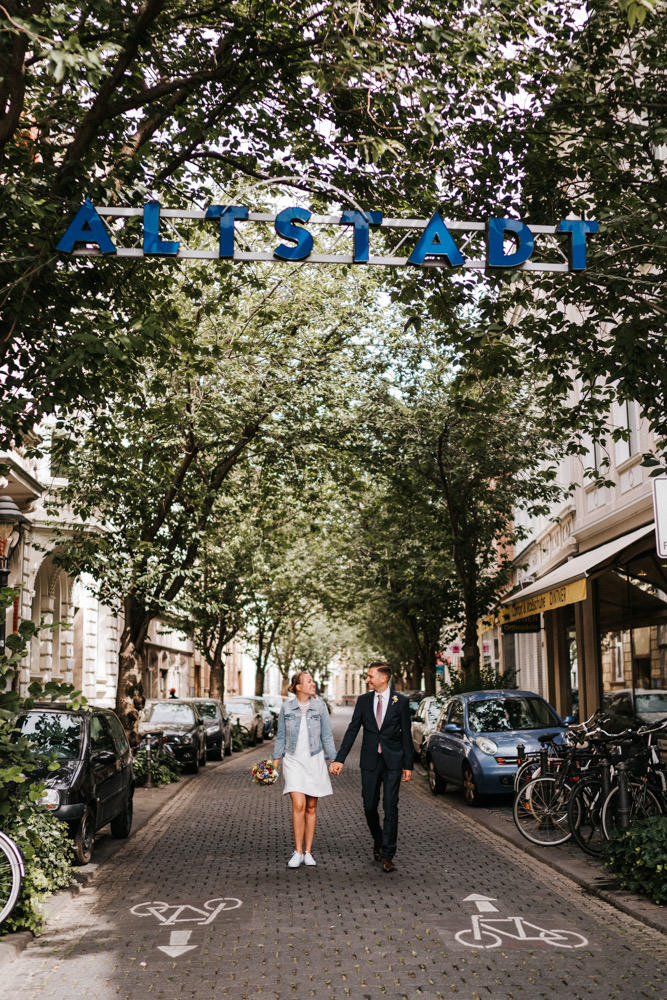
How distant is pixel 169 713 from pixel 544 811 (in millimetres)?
14358

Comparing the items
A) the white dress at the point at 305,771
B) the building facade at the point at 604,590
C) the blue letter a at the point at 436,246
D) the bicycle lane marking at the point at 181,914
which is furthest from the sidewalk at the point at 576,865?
the blue letter a at the point at 436,246

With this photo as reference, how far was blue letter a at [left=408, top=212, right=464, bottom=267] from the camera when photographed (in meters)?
9.08

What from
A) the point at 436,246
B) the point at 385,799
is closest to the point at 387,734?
the point at 385,799

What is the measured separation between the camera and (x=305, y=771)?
33.7ft

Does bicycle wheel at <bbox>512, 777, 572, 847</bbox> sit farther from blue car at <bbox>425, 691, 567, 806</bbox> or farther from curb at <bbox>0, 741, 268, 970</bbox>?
curb at <bbox>0, 741, 268, 970</bbox>

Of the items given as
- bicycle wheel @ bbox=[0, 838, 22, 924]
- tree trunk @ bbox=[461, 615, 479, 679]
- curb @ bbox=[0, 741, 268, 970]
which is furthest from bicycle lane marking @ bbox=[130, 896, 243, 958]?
tree trunk @ bbox=[461, 615, 479, 679]

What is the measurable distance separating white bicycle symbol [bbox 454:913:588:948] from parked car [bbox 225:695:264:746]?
29.0 meters

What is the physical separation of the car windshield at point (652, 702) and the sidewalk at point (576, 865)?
9.64 ft

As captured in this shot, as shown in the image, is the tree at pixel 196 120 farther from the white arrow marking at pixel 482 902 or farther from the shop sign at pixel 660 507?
the white arrow marking at pixel 482 902

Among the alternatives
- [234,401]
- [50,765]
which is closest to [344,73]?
[50,765]

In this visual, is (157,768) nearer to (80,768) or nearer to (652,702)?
(652,702)

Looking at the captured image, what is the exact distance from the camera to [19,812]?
7.92 meters

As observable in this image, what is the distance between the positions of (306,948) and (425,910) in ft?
4.89

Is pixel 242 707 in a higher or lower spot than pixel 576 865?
higher
